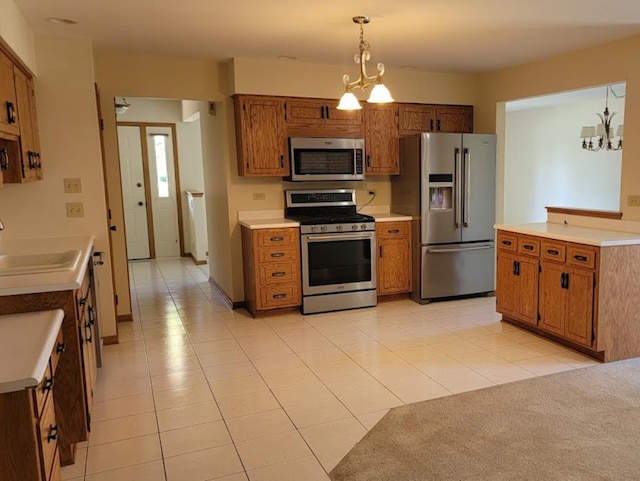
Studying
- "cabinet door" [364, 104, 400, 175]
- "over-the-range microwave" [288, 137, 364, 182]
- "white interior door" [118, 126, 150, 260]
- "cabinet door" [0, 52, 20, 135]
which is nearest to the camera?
"cabinet door" [0, 52, 20, 135]

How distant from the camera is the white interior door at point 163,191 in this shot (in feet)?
26.3

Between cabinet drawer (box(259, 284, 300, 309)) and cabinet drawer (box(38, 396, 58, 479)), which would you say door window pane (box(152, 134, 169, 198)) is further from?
cabinet drawer (box(38, 396, 58, 479))

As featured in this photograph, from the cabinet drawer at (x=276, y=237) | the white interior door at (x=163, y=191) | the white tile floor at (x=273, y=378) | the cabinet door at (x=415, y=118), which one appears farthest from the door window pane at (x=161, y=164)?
the cabinet door at (x=415, y=118)

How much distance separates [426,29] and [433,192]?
1742 millimetres

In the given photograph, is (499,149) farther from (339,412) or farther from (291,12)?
(339,412)

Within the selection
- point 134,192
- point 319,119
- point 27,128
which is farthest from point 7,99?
point 134,192

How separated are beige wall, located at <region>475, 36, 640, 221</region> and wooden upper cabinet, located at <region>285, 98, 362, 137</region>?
1.51 meters

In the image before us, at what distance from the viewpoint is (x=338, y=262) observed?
15.9 feet

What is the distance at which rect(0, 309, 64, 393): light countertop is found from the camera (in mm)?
1375

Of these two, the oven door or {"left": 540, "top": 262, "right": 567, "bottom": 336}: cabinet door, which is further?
the oven door

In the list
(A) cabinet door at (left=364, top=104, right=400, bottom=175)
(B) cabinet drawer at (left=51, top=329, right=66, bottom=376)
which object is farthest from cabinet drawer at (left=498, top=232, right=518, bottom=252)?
(B) cabinet drawer at (left=51, top=329, right=66, bottom=376)

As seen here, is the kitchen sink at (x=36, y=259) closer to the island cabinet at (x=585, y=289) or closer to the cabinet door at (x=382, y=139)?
the cabinet door at (x=382, y=139)

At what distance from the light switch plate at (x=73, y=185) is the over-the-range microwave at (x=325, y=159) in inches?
75.4

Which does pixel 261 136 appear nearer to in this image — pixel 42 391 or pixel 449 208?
pixel 449 208
